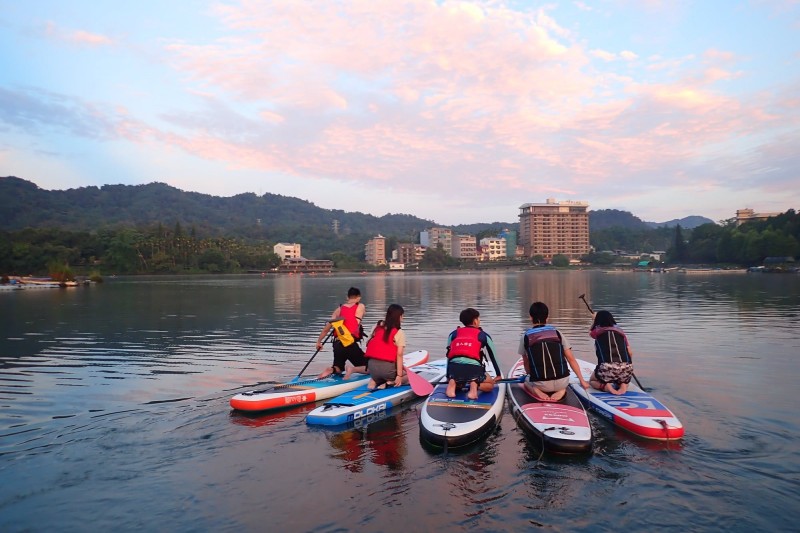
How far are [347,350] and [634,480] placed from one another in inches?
264

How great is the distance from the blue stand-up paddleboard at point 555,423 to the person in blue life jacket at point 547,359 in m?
0.22

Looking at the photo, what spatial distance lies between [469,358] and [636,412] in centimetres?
294

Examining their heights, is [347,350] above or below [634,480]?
above

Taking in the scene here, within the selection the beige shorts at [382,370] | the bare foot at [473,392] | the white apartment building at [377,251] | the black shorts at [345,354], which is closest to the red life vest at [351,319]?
the black shorts at [345,354]

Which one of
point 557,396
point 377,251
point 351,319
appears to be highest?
point 377,251

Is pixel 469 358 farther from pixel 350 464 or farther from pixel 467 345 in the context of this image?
pixel 350 464

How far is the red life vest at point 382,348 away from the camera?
36.4 feet

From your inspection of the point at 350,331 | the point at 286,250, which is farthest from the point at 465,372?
the point at 286,250

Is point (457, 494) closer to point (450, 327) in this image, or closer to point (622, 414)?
point (622, 414)

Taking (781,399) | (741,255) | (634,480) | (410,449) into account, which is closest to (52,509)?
(410,449)

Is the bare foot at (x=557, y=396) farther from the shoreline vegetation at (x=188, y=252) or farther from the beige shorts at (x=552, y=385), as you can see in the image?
the shoreline vegetation at (x=188, y=252)

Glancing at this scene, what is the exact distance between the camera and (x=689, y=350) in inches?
725

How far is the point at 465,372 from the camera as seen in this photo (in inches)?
397

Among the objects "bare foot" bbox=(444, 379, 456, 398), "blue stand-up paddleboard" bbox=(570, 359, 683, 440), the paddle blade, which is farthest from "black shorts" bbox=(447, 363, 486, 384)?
"blue stand-up paddleboard" bbox=(570, 359, 683, 440)
